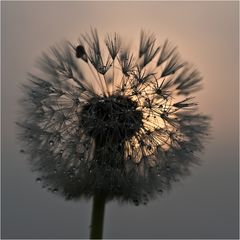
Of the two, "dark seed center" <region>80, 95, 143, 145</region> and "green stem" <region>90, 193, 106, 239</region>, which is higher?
"dark seed center" <region>80, 95, 143, 145</region>

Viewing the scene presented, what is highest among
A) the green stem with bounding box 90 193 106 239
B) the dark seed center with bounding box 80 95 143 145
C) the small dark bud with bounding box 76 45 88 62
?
the small dark bud with bounding box 76 45 88 62

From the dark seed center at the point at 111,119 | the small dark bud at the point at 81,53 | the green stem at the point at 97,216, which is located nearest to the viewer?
the dark seed center at the point at 111,119

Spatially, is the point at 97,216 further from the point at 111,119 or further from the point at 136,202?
the point at 111,119

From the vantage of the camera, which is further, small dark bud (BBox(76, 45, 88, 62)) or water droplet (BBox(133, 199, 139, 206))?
small dark bud (BBox(76, 45, 88, 62))

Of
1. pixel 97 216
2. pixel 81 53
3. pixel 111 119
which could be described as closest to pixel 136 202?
pixel 97 216

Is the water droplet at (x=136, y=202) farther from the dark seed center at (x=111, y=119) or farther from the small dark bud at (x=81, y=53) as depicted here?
the small dark bud at (x=81, y=53)

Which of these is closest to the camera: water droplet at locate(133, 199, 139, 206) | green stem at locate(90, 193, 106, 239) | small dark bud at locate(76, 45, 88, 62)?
green stem at locate(90, 193, 106, 239)

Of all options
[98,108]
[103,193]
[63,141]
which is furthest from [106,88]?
[103,193]

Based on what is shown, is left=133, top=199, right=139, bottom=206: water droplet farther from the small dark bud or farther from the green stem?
the small dark bud
